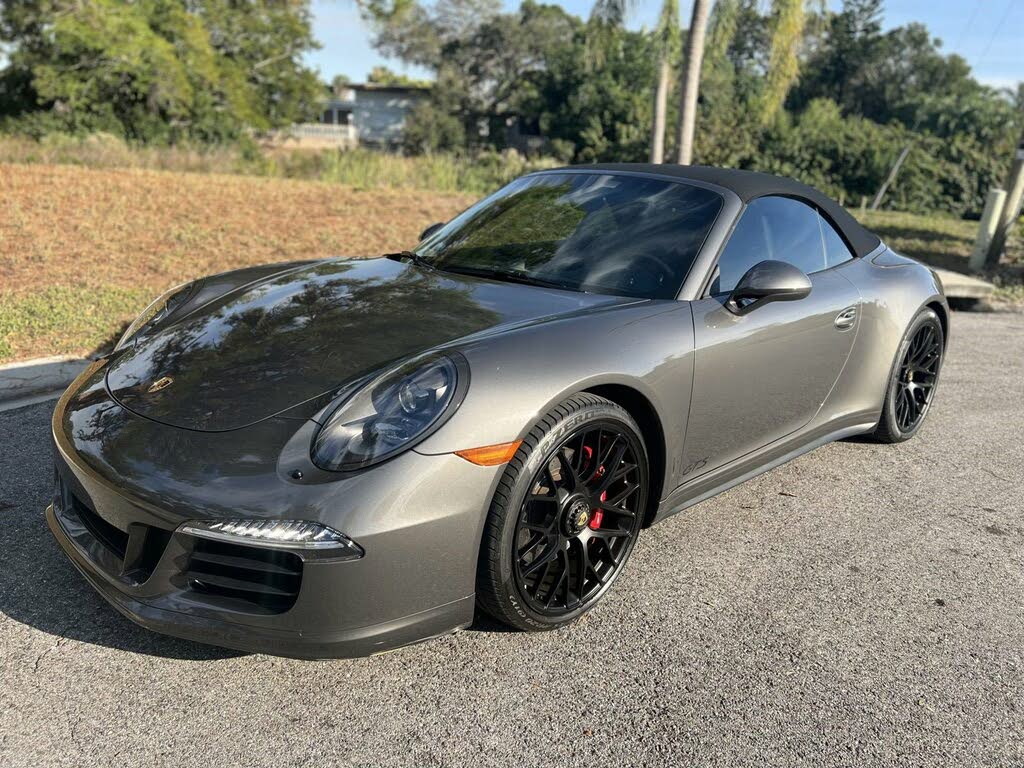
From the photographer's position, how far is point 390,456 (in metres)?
2.19

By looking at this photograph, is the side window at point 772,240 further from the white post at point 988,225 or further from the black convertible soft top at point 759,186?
the white post at point 988,225

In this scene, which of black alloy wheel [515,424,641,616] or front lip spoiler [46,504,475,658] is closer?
front lip spoiler [46,504,475,658]

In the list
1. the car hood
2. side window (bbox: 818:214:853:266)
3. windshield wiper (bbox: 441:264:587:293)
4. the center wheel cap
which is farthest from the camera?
side window (bbox: 818:214:853:266)

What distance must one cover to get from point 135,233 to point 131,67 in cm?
1814

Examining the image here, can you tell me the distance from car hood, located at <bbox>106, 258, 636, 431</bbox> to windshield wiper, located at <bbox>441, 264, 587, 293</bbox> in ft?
0.23

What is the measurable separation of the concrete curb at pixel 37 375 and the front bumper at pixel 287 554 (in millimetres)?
2687

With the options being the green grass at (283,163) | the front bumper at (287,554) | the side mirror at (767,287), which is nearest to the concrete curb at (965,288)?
the side mirror at (767,287)

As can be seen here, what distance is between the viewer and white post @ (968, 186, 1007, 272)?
9.88 meters

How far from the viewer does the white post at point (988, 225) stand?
389 inches

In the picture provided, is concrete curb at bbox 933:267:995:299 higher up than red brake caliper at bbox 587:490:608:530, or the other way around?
red brake caliper at bbox 587:490:608:530

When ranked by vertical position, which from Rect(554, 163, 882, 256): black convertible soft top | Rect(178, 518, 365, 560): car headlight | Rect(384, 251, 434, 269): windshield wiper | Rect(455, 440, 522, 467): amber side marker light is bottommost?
Rect(178, 518, 365, 560): car headlight

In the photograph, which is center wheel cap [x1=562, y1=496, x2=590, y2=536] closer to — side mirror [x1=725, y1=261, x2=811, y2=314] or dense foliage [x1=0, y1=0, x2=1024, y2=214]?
side mirror [x1=725, y1=261, x2=811, y2=314]

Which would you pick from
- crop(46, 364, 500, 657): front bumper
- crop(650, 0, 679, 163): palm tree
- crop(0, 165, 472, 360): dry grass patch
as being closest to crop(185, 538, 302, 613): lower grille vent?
crop(46, 364, 500, 657): front bumper

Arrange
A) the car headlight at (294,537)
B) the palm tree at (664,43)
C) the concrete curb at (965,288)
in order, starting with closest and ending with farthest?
the car headlight at (294,537)
the concrete curb at (965,288)
the palm tree at (664,43)
